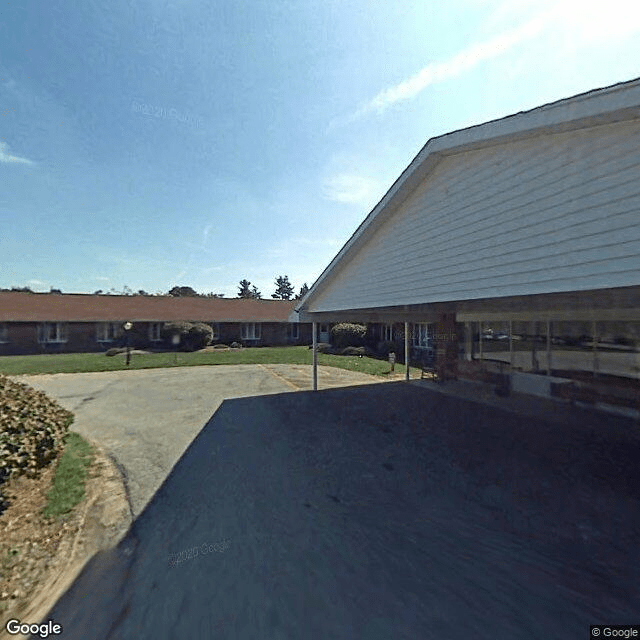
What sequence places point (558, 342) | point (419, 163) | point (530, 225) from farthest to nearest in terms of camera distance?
point (558, 342)
point (419, 163)
point (530, 225)

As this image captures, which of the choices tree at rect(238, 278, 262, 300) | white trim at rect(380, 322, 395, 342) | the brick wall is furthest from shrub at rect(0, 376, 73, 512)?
tree at rect(238, 278, 262, 300)

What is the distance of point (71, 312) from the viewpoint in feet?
90.9

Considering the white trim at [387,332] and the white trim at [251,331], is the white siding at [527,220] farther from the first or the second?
the white trim at [251,331]

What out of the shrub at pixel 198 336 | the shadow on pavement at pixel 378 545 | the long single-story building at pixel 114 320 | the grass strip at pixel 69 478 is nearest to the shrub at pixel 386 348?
the long single-story building at pixel 114 320

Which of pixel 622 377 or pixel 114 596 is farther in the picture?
pixel 622 377

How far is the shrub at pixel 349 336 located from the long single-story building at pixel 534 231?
1659 centimetres

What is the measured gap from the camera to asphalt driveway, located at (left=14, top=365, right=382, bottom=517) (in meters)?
6.30

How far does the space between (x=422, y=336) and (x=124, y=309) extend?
24720mm

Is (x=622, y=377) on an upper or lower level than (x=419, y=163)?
lower

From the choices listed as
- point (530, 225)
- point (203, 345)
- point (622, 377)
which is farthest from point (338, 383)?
point (203, 345)

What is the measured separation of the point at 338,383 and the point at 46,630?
11.7 m

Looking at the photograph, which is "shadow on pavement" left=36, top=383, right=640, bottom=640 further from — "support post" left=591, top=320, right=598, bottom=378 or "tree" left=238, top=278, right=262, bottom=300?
"tree" left=238, top=278, right=262, bottom=300

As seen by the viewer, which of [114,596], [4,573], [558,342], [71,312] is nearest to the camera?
[114,596]

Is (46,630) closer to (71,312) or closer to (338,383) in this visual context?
(338,383)
